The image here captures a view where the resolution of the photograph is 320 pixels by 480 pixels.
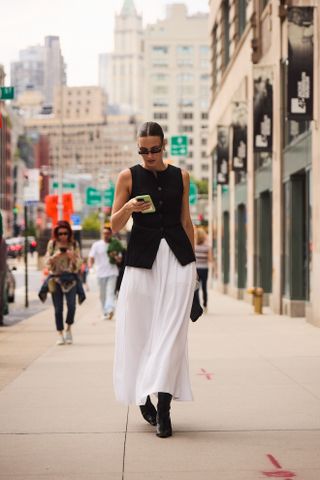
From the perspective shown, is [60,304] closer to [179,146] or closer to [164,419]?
[164,419]

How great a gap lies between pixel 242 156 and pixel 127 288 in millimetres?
21719

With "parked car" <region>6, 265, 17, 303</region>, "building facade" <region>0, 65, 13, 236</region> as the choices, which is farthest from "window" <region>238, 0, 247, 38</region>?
"building facade" <region>0, 65, 13, 236</region>

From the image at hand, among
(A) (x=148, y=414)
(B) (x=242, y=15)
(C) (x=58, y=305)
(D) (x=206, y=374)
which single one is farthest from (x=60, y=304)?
(B) (x=242, y=15)

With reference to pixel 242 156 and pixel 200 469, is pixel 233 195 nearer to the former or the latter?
pixel 242 156

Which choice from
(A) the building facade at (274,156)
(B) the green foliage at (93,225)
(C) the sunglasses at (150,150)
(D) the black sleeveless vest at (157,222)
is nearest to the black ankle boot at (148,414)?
(D) the black sleeveless vest at (157,222)

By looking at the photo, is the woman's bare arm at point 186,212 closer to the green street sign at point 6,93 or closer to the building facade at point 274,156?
the green street sign at point 6,93

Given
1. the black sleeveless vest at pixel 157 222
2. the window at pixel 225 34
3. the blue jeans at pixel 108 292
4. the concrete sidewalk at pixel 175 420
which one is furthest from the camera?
the window at pixel 225 34

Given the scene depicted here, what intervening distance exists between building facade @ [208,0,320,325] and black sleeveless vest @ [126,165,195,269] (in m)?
10.7

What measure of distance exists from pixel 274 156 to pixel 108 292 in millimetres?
5004

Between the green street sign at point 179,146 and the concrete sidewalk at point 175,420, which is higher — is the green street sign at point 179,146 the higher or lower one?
the higher one

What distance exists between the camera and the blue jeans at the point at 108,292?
68.2 ft

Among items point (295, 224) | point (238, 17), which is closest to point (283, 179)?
point (295, 224)

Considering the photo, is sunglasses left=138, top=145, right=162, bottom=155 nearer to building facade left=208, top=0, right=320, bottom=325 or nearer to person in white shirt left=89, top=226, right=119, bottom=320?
building facade left=208, top=0, right=320, bottom=325

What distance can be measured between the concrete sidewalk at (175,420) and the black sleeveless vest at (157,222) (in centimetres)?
123
